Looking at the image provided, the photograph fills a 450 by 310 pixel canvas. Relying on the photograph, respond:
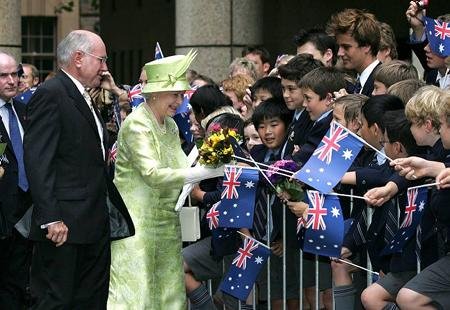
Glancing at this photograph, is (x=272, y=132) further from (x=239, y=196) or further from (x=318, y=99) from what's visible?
(x=239, y=196)

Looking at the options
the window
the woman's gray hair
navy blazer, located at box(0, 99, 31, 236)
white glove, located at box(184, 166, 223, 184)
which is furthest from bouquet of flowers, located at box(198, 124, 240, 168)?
the window

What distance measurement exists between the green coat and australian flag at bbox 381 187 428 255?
171 cm

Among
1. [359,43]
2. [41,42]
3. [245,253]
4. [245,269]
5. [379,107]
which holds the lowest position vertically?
[41,42]

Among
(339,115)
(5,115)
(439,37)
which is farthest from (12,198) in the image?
(439,37)

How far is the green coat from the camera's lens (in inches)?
362

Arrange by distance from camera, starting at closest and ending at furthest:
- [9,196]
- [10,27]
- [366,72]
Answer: [366,72]
[9,196]
[10,27]

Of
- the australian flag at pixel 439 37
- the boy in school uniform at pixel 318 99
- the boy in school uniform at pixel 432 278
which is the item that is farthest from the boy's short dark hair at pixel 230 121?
the boy in school uniform at pixel 432 278

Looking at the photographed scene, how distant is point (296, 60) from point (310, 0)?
7.48 meters

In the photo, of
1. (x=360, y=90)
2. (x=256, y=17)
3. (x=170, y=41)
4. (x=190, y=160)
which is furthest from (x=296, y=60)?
(x=170, y=41)

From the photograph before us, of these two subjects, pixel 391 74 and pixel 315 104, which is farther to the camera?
pixel 315 104

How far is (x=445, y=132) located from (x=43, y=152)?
8.36ft

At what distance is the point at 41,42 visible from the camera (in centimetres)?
4572

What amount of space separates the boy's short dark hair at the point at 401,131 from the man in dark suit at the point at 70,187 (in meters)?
1.84

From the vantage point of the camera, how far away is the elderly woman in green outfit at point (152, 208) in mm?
9227
